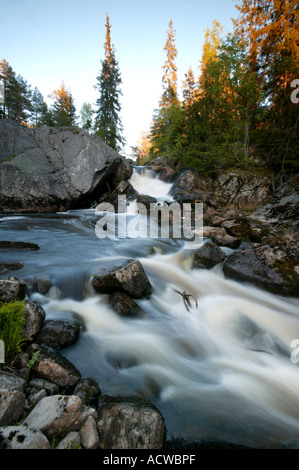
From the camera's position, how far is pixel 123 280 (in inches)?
160

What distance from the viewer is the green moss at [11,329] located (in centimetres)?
240

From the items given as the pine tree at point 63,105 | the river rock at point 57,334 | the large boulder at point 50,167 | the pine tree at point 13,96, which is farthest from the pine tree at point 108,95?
the river rock at point 57,334

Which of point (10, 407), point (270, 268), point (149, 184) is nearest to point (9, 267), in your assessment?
point (10, 407)

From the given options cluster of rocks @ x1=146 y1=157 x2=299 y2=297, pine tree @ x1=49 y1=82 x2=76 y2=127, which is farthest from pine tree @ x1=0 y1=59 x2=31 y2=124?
cluster of rocks @ x1=146 y1=157 x2=299 y2=297

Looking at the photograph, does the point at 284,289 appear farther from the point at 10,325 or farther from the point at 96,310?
the point at 10,325

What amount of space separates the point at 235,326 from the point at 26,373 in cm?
347

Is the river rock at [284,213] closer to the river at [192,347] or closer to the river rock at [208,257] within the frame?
the river rock at [208,257]

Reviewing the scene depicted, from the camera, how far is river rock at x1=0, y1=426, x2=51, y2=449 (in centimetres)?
154

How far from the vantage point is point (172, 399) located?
2.58 m

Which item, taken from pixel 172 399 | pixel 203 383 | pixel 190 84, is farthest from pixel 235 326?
pixel 190 84

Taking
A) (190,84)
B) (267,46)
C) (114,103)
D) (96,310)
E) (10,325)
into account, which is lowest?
(96,310)

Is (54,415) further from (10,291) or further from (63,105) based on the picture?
(63,105)

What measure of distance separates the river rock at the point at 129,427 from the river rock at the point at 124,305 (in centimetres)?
185

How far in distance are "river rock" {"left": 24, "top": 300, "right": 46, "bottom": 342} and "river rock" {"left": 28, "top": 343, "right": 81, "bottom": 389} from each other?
226 mm
